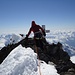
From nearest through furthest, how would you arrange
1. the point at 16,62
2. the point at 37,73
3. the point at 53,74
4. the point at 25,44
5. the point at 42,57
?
the point at 16,62, the point at 37,73, the point at 53,74, the point at 42,57, the point at 25,44

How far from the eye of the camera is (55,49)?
2934 cm

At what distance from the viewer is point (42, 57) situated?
2058cm

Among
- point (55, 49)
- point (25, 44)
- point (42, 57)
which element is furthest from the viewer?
point (55, 49)

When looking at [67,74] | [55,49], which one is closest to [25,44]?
[55,49]

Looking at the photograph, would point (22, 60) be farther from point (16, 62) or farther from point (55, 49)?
point (55, 49)

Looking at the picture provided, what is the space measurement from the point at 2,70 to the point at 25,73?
1.81m

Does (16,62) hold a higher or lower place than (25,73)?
higher

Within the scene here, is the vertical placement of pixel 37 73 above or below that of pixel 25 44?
below

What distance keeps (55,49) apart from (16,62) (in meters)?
18.6

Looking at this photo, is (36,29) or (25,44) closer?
(36,29)

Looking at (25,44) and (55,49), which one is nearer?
(25,44)

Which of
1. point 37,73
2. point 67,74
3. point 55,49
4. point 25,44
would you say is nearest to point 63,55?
point 55,49

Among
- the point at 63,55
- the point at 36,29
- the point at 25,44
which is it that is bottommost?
the point at 63,55

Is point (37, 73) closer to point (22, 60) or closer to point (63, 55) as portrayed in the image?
point (22, 60)
